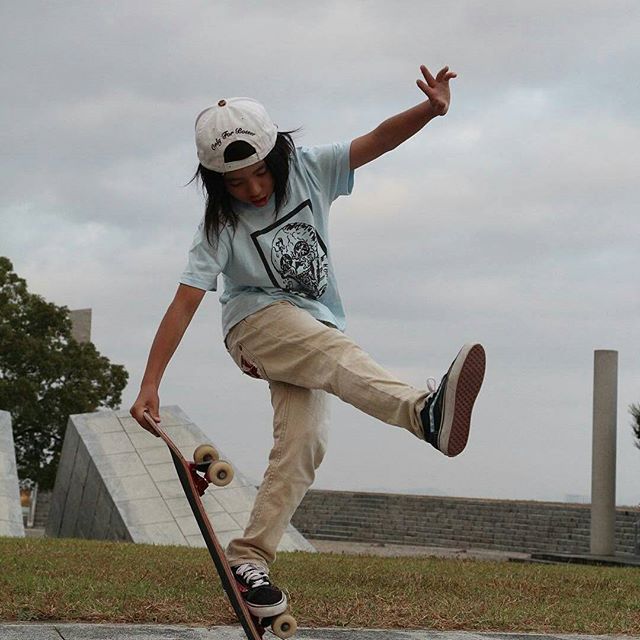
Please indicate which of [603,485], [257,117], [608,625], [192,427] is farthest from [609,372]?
[257,117]

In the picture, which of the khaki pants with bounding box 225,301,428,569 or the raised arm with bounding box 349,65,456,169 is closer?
the khaki pants with bounding box 225,301,428,569

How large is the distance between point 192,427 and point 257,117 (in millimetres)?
10284

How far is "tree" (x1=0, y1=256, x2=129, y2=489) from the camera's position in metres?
30.4

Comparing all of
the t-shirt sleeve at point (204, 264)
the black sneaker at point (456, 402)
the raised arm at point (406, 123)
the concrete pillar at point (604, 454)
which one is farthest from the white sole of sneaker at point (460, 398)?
the concrete pillar at point (604, 454)

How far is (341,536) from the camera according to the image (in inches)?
878

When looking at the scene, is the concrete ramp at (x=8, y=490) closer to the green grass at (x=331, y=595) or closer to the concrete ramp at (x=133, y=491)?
the concrete ramp at (x=133, y=491)

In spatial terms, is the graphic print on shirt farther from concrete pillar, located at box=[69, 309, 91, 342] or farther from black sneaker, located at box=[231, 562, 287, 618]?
concrete pillar, located at box=[69, 309, 91, 342]

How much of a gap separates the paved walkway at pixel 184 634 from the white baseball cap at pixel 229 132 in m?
1.73

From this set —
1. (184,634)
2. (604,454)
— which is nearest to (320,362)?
(184,634)

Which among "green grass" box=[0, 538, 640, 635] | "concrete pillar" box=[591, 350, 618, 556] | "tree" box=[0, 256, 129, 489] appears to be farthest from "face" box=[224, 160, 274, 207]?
"tree" box=[0, 256, 129, 489]

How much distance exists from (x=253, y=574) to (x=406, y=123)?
1.86 m

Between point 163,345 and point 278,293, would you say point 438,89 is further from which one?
point 163,345

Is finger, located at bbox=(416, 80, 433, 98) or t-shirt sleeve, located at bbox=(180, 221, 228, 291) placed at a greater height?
finger, located at bbox=(416, 80, 433, 98)

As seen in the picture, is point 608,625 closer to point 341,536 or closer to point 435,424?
point 435,424
